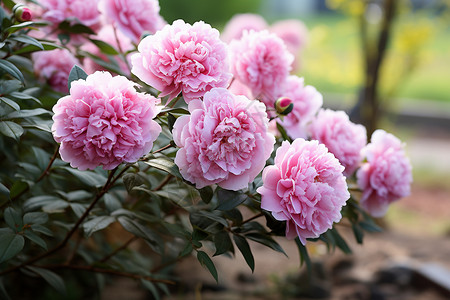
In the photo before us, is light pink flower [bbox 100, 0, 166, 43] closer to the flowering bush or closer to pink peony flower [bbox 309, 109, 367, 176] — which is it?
the flowering bush

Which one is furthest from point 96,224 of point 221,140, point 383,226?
point 383,226

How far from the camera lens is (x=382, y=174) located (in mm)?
935

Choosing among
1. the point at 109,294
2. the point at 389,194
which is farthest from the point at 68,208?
the point at 109,294

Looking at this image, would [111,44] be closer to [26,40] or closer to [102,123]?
[26,40]

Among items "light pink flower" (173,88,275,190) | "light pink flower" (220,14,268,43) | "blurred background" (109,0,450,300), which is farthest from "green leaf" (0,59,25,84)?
"light pink flower" (220,14,268,43)

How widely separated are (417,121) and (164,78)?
449 cm

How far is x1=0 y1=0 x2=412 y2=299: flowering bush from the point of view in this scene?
695mm

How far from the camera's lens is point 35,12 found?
1.10m

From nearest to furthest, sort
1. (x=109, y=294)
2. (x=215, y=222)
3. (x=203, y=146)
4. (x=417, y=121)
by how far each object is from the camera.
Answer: (x=203, y=146), (x=215, y=222), (x=109, y=294), (x=417, y=121)

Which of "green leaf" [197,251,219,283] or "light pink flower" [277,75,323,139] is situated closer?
"green leaf" [197,251,219,283]

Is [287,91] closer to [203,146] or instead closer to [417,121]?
[203,146]

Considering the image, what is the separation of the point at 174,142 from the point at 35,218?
0.97 feet

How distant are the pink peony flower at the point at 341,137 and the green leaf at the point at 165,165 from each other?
315mm

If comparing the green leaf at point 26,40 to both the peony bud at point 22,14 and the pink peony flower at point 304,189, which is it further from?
the pink peony flower at point 304,189
